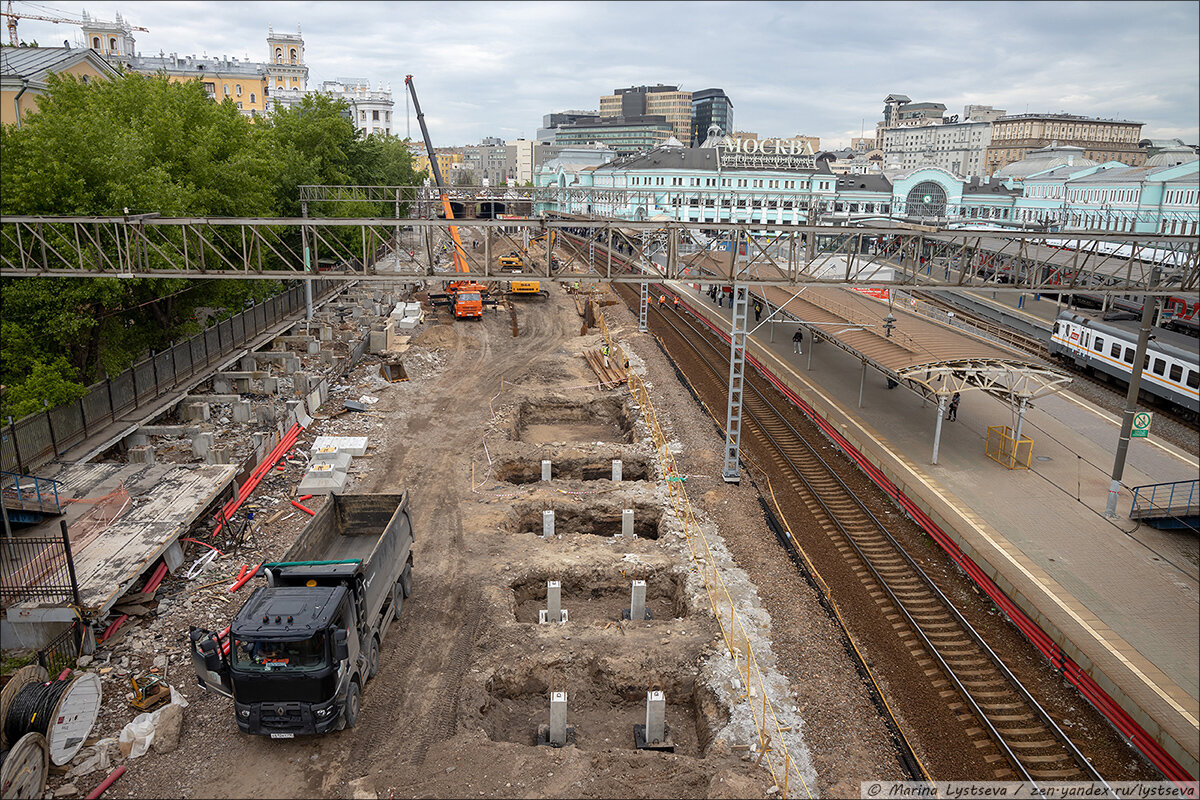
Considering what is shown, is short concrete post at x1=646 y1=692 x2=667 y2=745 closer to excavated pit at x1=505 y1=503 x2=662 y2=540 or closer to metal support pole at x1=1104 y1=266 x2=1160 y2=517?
excavated pit at x1=505 y1=503 x2=662 y2=540

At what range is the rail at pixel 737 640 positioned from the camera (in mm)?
11617

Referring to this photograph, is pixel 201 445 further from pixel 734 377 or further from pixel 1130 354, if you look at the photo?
pixel 1130 354

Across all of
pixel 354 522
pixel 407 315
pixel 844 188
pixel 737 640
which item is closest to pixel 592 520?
pixel 354 522

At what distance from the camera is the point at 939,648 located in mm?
15086

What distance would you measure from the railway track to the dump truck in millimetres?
10355

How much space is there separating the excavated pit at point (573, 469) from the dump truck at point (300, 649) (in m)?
10.7

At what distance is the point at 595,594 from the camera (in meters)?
17.8

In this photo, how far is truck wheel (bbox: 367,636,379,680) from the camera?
1332cm

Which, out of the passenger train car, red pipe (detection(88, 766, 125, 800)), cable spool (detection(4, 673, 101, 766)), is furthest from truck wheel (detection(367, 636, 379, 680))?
the passenger train car

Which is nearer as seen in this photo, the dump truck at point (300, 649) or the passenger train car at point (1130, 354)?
the dump truck at point (300, 649)

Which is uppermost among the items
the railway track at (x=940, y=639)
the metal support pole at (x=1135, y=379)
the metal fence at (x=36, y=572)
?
the metal support pole at (x=1135, y=379)

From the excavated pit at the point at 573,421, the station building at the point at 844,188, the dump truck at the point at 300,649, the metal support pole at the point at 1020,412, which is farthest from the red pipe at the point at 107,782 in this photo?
the station building at the point at 844,188

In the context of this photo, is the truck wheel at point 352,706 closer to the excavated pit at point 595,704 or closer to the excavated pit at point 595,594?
the excavated pit at point 595,704

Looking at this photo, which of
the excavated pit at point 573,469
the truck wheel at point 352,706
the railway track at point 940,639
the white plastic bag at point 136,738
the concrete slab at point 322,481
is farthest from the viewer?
the excavated pit at point 573,469
